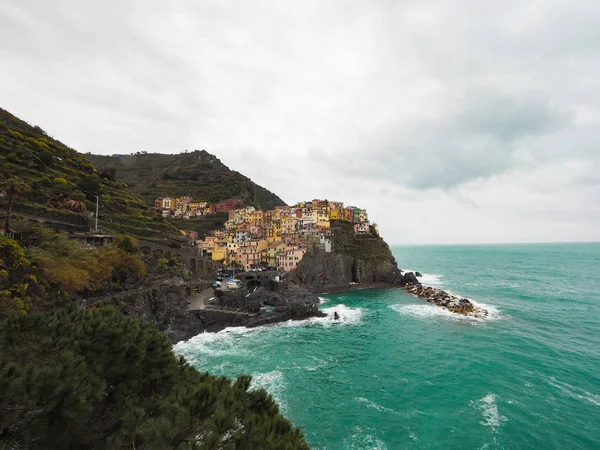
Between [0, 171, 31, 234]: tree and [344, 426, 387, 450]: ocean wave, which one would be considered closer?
[344, 426, 387, 450]: ocean wave

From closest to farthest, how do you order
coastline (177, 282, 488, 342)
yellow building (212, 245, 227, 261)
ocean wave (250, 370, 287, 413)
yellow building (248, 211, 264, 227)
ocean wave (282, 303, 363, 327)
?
ocean wave (250, 370, 287, 413), coastline (177, 282, 488, 342), ocean wave (282, 303, 363, 327), yellow building (212, 245, 227, 261), yellow building (248, 211, 264, 227)

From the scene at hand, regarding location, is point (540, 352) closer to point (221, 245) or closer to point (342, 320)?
point (342, 320)

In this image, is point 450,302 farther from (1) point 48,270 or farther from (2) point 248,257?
(1) point 48,270

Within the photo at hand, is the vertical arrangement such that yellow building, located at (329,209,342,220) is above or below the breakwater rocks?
above

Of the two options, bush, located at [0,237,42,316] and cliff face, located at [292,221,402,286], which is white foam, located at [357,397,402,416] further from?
cliff face, located at [292,221,402,286]

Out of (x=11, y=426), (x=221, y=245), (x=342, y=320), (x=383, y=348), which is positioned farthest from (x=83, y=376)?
(x=221, y=245)

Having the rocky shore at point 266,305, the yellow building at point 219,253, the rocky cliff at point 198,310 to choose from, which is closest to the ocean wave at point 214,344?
the rocky cliff at point 198,310

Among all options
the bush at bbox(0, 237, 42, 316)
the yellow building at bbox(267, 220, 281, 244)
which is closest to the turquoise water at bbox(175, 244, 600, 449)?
the bush at bbox(0, 237, 42, 316)

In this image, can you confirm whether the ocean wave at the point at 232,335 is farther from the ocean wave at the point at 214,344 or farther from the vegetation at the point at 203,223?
the vegetation at the point at 203,223
